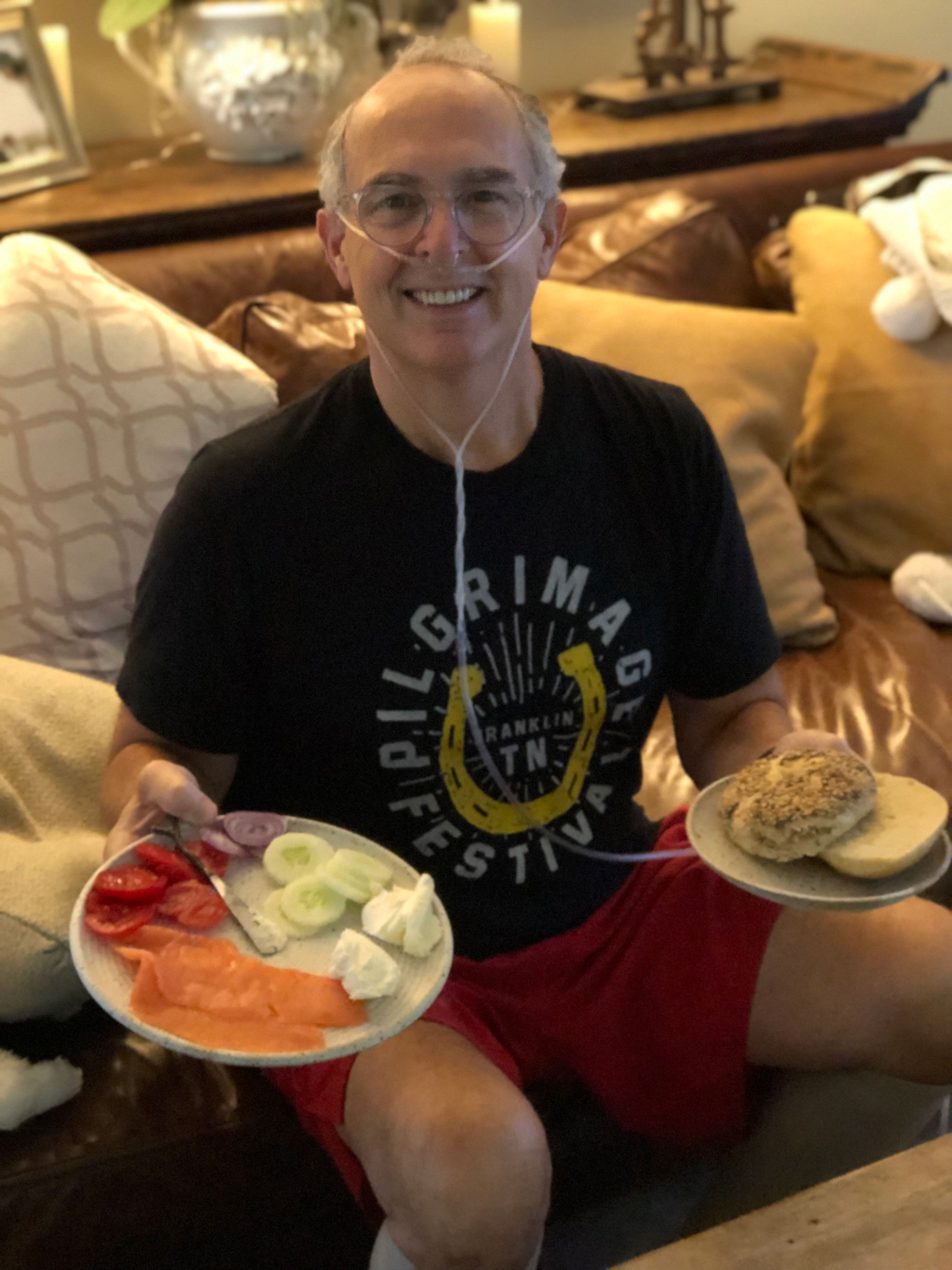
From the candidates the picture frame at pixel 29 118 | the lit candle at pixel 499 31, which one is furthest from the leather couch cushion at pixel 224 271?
the lit candle at pixel 499 31

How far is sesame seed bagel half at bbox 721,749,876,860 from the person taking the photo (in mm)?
1010

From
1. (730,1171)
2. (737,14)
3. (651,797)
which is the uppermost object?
(737,14)

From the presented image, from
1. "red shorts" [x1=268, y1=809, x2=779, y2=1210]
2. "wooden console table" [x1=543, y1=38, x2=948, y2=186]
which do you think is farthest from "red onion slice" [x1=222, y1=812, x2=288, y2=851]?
"wooden console table" [x1=543, y1=38, x2=948, y2=186]

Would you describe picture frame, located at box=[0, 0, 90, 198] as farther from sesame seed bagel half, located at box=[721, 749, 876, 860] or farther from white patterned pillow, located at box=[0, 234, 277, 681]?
sesame seed bagel half, located at box=[721, 749, 876, 860]

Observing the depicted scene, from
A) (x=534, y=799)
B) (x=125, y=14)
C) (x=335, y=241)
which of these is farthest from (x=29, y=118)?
(x=534, y=799)

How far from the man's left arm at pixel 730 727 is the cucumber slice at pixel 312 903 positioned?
1.46 feet

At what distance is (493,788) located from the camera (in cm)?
121

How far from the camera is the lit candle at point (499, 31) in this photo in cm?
236

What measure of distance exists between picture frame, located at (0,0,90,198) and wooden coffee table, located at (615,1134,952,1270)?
6.21ft

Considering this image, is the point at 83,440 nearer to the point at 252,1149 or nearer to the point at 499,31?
the point at 252,1149

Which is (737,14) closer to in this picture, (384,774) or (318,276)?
(318,276)

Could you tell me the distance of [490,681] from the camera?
1.18 meters

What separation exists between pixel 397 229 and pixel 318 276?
2.97ft


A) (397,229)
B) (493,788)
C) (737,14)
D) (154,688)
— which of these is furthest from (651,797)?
(737,14)
